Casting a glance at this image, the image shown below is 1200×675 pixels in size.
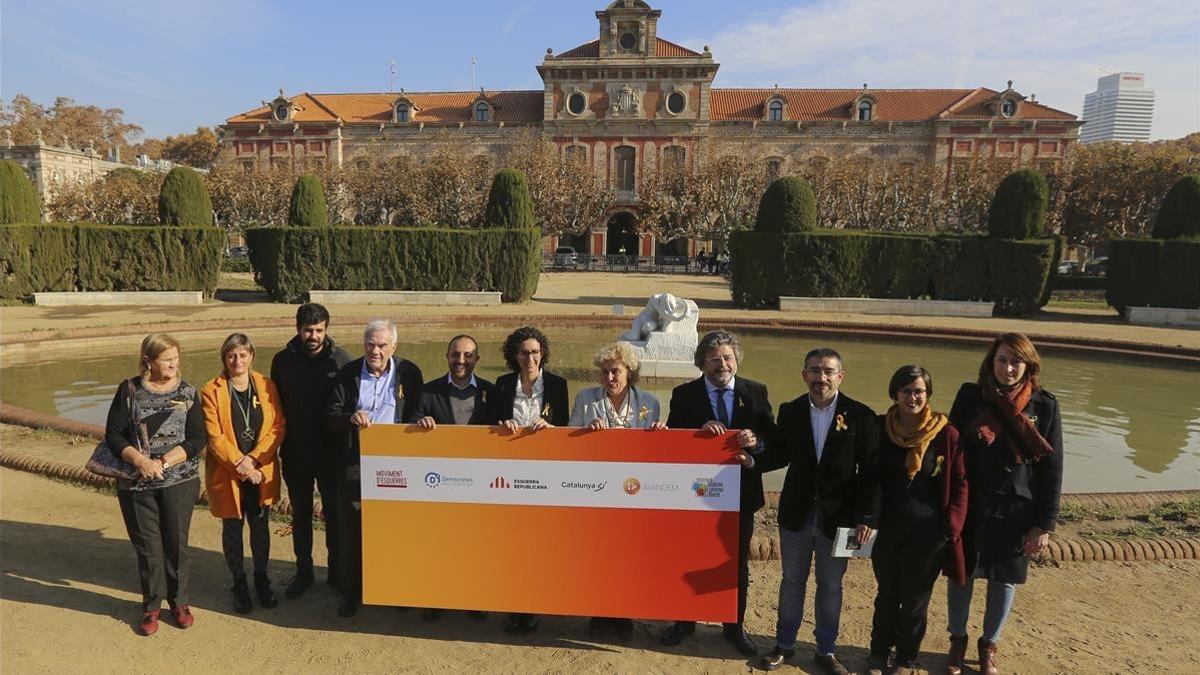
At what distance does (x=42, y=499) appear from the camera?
16.0ft

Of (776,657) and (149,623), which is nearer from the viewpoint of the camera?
(776,657)

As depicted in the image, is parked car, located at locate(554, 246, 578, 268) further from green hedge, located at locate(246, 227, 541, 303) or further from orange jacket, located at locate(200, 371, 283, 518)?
orange jacket, located at locate(200, 371, 283, 518)

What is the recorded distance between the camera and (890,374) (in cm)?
1023

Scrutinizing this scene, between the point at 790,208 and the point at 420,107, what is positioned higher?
the point at 420,107

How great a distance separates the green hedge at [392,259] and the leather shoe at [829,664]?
1715 cm

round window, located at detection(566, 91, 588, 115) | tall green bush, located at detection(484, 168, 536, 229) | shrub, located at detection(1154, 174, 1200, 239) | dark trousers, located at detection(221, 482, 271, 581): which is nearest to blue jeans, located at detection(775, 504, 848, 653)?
dark trousers, located at detection(221, 482, 271, 581)

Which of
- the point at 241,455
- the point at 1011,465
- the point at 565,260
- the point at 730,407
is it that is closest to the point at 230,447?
the point at 241,455

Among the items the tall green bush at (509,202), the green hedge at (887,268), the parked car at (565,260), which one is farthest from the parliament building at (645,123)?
the green hedge at (887,268)

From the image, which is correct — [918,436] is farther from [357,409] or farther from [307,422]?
[307,422]

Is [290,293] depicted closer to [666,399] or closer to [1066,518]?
[666,399]

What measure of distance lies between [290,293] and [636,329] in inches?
518

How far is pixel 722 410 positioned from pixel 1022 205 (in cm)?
1925

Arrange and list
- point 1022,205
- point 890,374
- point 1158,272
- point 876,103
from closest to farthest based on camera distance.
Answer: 1. point 890,374
2. point 1158,272
3. point 1022,205
4. point 876,103

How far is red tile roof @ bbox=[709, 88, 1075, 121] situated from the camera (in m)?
45.9
